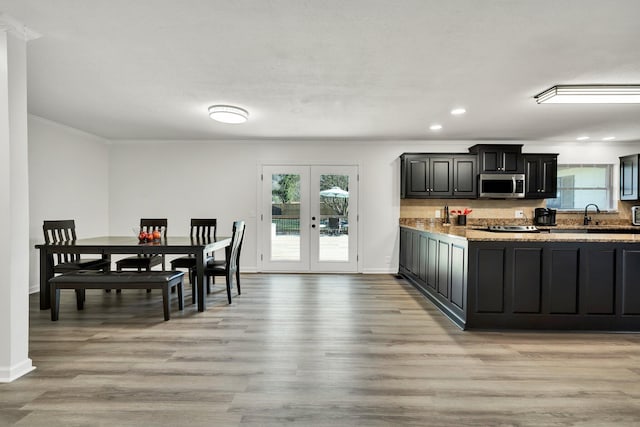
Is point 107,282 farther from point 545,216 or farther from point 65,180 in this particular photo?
point 545,216

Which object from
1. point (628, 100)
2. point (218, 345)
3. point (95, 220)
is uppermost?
point (628, 100)

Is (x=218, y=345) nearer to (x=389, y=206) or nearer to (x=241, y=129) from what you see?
(x=241, y=129)

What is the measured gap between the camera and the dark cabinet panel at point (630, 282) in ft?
10.3

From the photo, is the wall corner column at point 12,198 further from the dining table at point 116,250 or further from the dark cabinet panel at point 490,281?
the dark cabinet panel at point 490,281

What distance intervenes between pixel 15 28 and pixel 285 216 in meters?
4.31

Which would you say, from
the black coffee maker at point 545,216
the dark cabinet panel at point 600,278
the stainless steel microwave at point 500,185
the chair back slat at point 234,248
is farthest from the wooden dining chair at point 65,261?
the black coffee maker at point 545,216

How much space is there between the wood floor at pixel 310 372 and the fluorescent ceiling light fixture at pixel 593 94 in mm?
2300

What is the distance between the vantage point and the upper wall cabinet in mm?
5723

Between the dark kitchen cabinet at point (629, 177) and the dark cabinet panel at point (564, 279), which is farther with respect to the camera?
the dark kitchen cabinet at point (629, 177)

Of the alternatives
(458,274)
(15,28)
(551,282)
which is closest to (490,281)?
(458,274)

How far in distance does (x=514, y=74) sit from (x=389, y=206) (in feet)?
10.9

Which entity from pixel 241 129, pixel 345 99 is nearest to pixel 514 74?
pixel 345 99

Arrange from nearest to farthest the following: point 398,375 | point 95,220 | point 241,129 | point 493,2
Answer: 1. point 493,2
2. point 398,375
3. point 241,129
4. point 95,220

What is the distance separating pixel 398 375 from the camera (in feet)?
7.68
